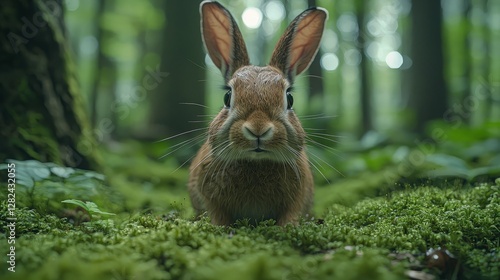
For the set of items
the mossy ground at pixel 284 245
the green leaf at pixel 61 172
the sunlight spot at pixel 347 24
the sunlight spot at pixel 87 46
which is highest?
the sunlight spot at pixel 347 24

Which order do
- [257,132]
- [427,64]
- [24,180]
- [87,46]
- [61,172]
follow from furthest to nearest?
[87,46] < [427,64] < [61,172] < [24,180] < [257,132]

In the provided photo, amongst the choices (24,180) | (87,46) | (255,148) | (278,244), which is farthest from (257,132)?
(87,46)

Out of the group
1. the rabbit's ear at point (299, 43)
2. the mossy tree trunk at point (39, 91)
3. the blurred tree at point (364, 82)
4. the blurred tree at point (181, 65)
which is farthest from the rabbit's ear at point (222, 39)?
the blurred tree at point (364, 82)

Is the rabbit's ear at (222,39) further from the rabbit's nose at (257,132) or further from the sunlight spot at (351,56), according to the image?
the sunlight spot at (351,56)

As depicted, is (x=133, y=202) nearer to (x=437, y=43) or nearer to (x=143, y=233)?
(x=143, y=233)

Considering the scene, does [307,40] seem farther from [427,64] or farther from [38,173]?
[427,64]

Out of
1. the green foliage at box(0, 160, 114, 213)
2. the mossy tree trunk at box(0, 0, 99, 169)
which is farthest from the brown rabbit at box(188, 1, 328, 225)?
the mossy tree trunk at box(0, 0, 99, 169)
